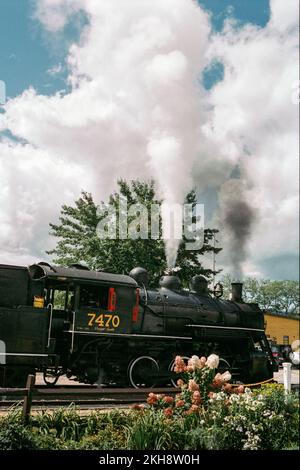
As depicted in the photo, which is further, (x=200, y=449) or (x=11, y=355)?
(x=11, y=355)

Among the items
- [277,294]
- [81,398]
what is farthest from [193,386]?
[277,294]

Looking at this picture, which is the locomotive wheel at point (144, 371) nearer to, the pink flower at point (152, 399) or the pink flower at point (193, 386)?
the pink flower at point (152, 399)

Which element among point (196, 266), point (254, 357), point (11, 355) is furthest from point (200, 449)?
point (196, 266)

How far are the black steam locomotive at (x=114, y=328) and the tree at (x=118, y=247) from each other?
795 cm

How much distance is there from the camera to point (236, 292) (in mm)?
15562

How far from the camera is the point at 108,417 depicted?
304 inches

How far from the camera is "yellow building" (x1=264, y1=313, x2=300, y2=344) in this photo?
30.8 metres

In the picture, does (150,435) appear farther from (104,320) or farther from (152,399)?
(104,320)

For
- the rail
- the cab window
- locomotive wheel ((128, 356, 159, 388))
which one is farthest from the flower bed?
locomotive wheel ((128, 356, 159, 388))

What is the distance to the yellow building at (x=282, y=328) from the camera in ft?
101

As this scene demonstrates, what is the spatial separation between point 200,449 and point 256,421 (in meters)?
0.82

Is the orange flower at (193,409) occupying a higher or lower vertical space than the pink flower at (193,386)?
lower

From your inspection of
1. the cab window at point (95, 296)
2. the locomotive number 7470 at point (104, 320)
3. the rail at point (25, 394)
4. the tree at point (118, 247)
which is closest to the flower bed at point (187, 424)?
the rail at point (25, 394)
